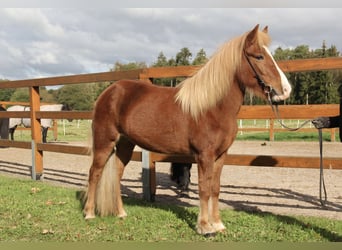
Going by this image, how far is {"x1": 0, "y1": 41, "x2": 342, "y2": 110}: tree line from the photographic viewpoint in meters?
11.5

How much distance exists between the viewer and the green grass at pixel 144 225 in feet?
11.1

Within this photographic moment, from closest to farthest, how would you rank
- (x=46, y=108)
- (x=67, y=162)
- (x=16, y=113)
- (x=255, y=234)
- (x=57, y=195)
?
(x=255, y=234)
(x=57, y=195)
(x=16, y=113)
(x=67, y=162)
(x=46, y=108)

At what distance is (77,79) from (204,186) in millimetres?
3632

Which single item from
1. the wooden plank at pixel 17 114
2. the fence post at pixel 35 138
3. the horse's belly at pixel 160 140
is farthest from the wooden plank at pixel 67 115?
the horse's belly at pixel 160 140

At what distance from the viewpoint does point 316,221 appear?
3.76 m

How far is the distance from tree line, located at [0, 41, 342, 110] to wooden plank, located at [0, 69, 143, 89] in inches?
20.9

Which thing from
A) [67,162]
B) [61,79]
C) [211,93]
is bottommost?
[67,162]

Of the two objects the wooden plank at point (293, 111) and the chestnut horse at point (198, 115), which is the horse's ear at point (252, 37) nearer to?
the chestnut horse at point (198, 115)

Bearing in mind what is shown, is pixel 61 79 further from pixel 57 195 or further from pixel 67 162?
pixel 67 162

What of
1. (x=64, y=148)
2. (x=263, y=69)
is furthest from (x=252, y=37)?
(x=64, y=148)

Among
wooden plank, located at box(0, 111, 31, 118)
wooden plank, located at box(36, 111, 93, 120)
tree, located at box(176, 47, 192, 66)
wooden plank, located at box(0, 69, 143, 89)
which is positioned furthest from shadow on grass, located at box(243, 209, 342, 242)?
→ tree, located at box(176, 47, 192, 66)

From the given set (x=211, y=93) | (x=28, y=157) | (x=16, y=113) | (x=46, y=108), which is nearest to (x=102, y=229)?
(x=211, y=93)

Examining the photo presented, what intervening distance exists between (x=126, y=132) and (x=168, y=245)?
146cm

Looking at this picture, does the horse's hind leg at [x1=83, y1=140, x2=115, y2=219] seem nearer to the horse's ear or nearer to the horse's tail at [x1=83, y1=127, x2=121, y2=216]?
the horse's tail at [x1=83, y1=127, x2=121, y2=216]
